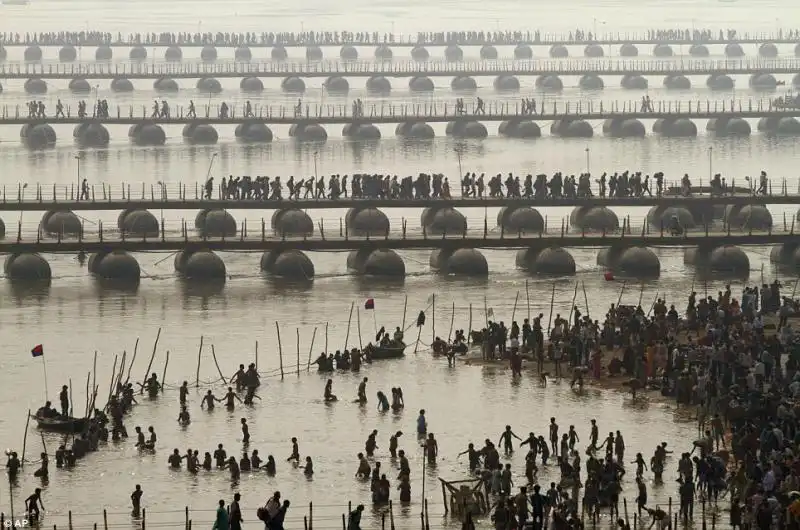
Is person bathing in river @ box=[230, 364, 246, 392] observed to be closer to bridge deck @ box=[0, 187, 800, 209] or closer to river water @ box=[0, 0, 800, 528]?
river water @ box=[0, 0, 800, 528]

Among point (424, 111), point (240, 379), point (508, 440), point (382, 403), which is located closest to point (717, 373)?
point (508, 440)

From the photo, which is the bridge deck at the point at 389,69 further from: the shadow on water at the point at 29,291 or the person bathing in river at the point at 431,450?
the person bathing in river at the point at 431,450

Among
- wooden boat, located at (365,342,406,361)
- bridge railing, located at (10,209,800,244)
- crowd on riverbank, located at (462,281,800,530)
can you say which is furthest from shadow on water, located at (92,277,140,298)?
wooden boat, located at (365,342,406,361)

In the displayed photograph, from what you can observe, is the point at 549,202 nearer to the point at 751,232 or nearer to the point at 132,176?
the point at 751,232

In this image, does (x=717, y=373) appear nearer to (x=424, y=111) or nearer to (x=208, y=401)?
(x=208, y=401)

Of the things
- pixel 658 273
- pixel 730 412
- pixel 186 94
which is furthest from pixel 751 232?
pixel 186 94

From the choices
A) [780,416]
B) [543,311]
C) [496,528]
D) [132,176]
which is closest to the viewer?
[496,528]
